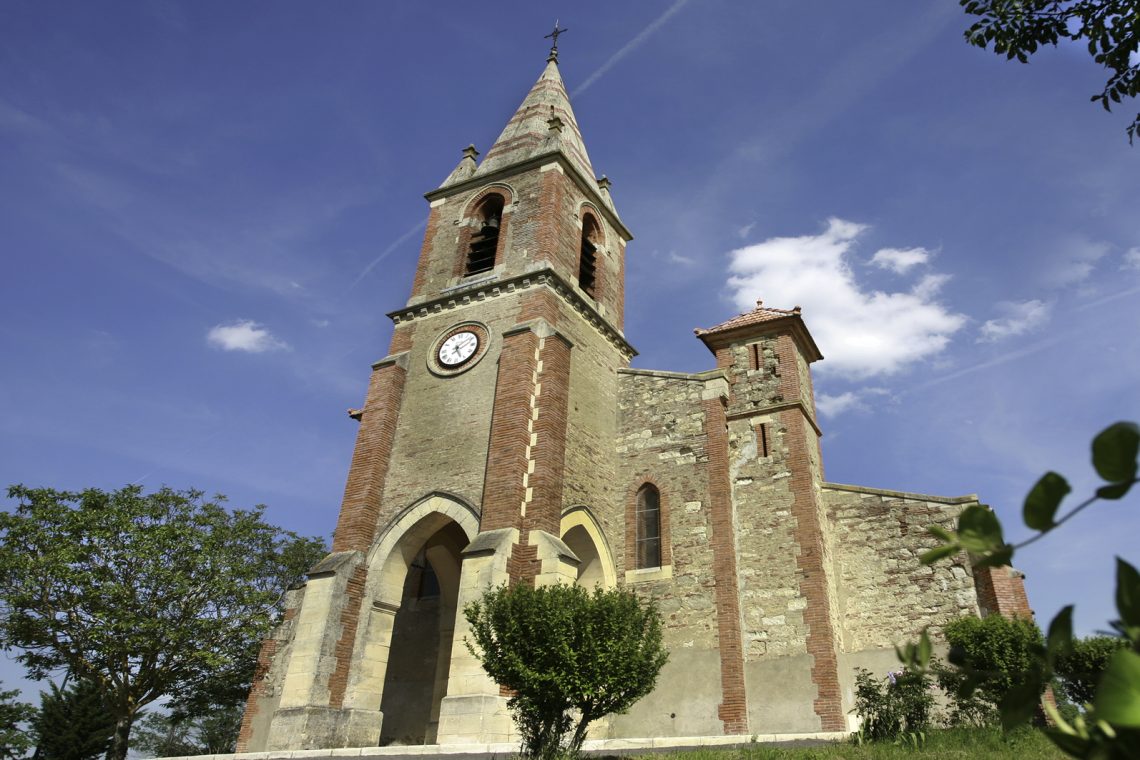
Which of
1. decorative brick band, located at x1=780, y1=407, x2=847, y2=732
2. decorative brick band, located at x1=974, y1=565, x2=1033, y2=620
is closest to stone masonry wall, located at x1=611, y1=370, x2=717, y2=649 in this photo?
decorative brick band, located at x1=780, y1=407, x2=847, y2=732

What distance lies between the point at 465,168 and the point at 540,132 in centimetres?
259

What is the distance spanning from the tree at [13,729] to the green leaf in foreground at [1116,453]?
35243 mm

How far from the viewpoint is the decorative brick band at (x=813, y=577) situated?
14.0 meters

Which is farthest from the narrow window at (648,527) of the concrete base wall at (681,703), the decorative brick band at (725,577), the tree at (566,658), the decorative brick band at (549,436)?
the tree at (566,658)

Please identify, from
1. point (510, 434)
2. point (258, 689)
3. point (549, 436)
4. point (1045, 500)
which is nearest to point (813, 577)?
point (549, 436)

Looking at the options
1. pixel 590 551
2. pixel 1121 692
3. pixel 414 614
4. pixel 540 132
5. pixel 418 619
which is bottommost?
pixel 1121 692

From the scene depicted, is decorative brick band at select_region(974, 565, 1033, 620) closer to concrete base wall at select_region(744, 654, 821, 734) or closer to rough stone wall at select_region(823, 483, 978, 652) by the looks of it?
rough stone wall at select_region(823, 483, 978, 652)

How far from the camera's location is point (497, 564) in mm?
14234

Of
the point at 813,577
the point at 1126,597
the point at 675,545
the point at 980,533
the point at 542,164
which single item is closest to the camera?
the point at 1126,597

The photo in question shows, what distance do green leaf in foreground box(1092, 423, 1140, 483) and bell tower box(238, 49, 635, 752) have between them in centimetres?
1190

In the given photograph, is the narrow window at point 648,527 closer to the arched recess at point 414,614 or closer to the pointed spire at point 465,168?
the arched recess at point 414,614

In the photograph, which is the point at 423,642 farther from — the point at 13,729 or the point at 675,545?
the point at 13,729

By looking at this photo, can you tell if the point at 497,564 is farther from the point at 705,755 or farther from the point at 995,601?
the point at 995,601

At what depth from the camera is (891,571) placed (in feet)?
51.7
